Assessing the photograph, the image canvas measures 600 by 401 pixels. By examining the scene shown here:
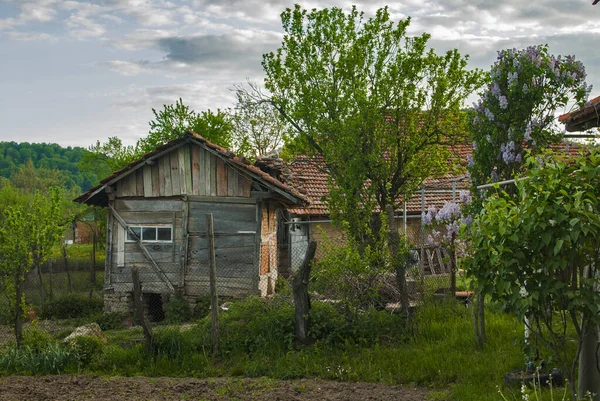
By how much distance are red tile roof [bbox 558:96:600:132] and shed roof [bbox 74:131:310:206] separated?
281 inches

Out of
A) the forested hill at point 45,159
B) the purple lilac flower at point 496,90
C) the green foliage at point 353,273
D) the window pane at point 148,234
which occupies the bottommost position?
the green foliage at point 353,273

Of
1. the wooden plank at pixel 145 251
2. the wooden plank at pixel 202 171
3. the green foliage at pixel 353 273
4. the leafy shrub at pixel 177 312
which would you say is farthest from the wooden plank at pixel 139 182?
the green foliage at pixel 353 273

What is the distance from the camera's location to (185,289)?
53.1 ft

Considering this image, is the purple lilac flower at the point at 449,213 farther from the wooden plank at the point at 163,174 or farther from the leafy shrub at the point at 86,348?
the wooden plank at the point at 163,174

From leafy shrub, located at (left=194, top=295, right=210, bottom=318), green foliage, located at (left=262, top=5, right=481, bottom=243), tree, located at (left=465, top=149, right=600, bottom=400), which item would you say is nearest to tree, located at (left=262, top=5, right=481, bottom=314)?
green foliage, located at (left=262, top=5, right=481, bottom=243)

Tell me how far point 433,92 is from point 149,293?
31.5ft

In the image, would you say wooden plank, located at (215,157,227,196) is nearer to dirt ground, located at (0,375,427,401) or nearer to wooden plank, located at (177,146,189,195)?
wooden plank, located at (177,146,189,195)

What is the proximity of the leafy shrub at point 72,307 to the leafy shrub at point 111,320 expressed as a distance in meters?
0.94

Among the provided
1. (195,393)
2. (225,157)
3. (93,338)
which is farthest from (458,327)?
(225,157)

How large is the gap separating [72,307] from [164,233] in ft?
10.5

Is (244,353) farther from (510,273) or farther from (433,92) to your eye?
(433,92)

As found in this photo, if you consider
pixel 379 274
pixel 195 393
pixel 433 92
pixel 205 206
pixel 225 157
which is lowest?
pixel 195 393

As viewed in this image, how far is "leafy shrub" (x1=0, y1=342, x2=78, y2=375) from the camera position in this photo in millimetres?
9680

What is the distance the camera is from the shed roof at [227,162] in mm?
15305
